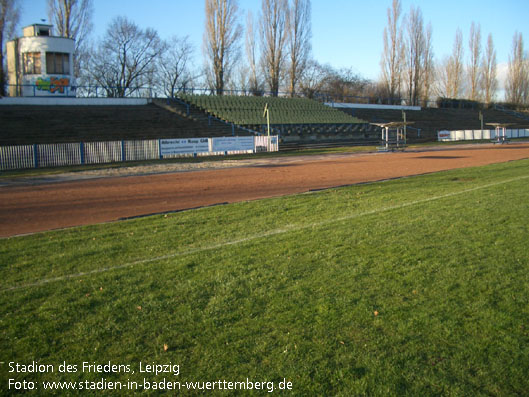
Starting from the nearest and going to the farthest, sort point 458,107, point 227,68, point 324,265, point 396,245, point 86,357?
point 86,357
point 324,265
point 396,245
point 227,68
point 458,107

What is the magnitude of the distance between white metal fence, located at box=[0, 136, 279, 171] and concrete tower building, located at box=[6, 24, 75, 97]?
1522 cm

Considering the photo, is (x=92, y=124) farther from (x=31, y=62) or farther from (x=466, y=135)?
(x=466, y=135)

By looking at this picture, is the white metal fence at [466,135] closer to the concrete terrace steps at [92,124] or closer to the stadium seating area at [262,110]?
the stadium seating area at [262,110]

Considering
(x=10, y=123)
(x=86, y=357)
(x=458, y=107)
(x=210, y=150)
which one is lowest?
(x=86, y=357)

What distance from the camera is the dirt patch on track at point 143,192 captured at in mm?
11656

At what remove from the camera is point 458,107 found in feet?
261

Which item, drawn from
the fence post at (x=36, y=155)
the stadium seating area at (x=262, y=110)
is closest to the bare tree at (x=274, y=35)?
the stadium seating area at (x=262, y=110)

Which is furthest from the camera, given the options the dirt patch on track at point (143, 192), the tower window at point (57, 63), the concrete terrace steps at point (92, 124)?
the tower window at point (57, 63)

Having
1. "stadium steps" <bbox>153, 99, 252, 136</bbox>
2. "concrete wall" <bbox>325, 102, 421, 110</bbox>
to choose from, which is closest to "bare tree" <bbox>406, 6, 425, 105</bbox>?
"concrete wall" <bbox>325, 102, 421, 110</bbox>

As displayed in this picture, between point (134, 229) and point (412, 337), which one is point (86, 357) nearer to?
point (412, 337)

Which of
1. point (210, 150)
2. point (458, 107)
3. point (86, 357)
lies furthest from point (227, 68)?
point (86, 357)

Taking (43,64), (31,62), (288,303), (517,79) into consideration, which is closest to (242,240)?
(288,303)

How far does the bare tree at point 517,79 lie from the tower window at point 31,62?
8318cm

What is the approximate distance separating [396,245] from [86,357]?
5209 mm
